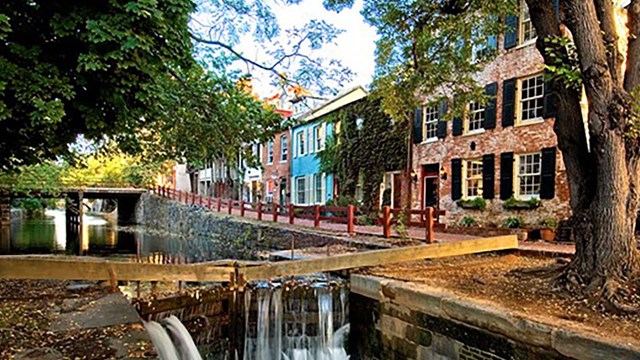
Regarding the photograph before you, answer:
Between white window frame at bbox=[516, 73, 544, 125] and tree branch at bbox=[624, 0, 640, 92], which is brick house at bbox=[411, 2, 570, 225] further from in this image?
tree branch at bbox=[624, 0, 640, 92]

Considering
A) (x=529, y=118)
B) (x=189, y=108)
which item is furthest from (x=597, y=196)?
(x=529, y=118)

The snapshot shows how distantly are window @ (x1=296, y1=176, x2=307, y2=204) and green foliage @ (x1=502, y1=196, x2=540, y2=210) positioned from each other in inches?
561

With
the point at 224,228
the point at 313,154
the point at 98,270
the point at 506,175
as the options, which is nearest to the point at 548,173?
the point at 506,175

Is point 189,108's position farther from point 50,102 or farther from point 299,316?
point 299,316

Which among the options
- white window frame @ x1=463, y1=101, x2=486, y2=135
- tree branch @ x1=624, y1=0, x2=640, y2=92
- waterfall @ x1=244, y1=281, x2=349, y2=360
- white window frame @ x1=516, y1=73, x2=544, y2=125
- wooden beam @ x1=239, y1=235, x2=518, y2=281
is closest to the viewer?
tree branch @ x1=624, y1=0, x2=640, y2=92

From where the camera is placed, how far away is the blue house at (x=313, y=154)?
23.8 meters

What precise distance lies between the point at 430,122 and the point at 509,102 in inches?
148

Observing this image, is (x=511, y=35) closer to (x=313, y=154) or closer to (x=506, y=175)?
(x=506, y=175)

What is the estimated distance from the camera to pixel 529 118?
13695 mm

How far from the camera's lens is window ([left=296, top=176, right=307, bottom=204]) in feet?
86.6

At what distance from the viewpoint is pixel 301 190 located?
1059 inches

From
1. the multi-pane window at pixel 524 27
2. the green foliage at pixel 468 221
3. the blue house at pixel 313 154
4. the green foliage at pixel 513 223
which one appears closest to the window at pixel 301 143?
the blue house at pixel 313 154

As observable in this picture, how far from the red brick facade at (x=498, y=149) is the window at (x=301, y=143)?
9.95 metres

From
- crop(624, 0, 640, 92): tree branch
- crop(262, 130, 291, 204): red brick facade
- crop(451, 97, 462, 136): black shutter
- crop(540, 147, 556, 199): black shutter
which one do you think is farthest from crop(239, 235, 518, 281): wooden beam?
crop(262, 130, 291, 204): red brick facade
